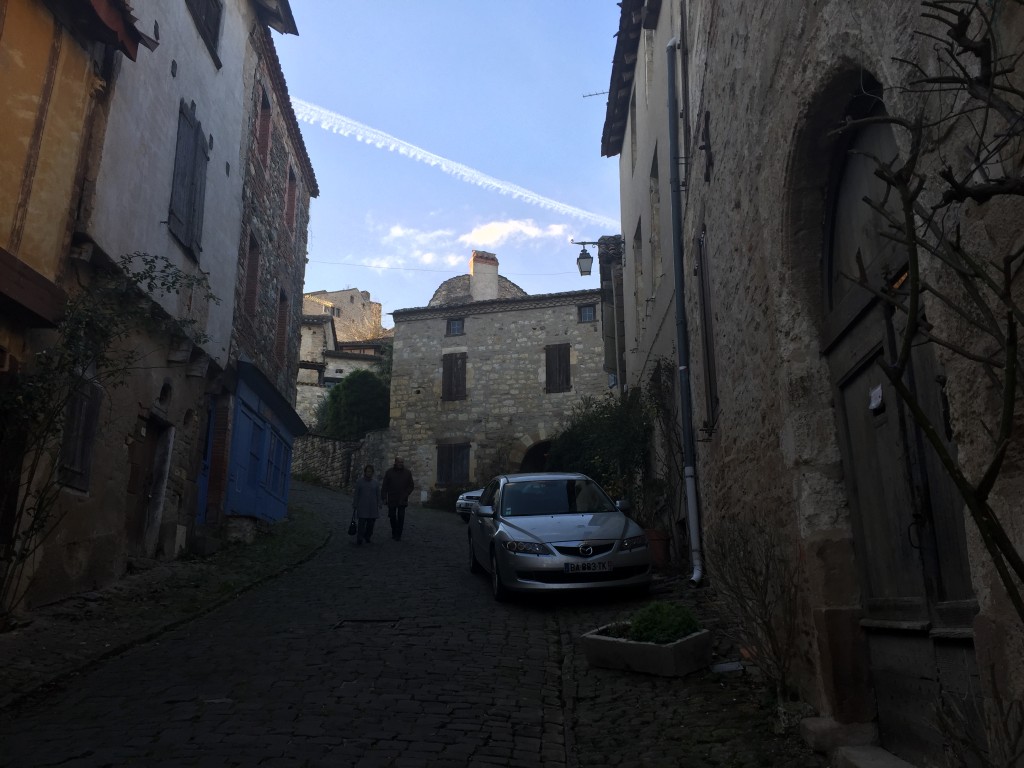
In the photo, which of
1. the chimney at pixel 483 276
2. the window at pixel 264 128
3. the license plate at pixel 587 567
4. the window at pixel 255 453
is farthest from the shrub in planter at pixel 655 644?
the chimney at pixel 483 276

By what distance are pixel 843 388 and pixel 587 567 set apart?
4513 mm

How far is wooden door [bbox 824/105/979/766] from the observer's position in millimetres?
3291

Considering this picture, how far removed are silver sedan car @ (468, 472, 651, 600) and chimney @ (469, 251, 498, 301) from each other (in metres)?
25.2

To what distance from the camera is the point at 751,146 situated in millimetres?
5492

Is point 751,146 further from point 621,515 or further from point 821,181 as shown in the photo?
point 621,515

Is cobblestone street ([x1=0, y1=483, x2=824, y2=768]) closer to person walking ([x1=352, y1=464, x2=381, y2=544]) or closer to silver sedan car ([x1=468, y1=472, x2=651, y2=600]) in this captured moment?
silver sedan car ([x1=468, y1=472, x2=651, y2=600])

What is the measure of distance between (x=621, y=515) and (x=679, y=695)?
13.8 feet

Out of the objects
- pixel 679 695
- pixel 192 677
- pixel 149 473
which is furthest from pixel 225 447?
pixel 679 695

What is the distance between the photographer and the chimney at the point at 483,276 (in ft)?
114

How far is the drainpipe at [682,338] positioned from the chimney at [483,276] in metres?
24.1

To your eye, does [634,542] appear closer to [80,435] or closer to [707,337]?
[707,337]

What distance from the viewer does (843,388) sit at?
4461 mm

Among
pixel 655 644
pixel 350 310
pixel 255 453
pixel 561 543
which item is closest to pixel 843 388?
pixel 655 644

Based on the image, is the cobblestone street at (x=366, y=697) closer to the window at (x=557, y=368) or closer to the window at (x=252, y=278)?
the window at (x=252, y=278)
